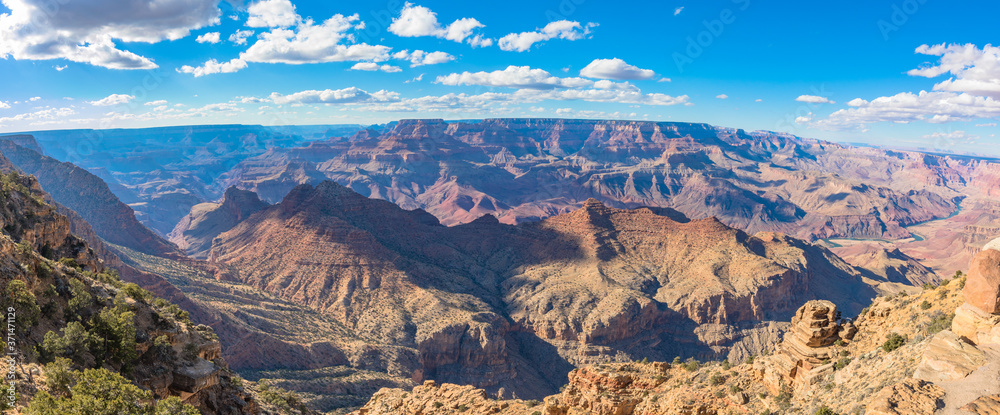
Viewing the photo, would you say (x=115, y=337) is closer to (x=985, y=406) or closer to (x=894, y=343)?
(x=985, y=406)

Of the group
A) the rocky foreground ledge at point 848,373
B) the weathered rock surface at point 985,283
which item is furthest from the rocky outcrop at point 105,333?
the weathered rock surface at point 985,283

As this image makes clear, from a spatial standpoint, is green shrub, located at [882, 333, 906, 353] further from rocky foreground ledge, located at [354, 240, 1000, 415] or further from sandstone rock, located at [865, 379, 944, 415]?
sandstone rock, located at [865, 379, 944, 415]

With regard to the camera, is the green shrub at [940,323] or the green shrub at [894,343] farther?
the green shrub at [894,343]

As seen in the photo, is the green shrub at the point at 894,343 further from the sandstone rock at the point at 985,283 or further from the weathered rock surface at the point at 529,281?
the weathered rock surface at the point at 529,281

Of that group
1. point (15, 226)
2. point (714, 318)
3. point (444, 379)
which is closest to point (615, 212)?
point (714, 318)

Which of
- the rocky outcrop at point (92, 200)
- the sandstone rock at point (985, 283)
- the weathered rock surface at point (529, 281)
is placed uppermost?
the sandstone rock at point (985, 283)

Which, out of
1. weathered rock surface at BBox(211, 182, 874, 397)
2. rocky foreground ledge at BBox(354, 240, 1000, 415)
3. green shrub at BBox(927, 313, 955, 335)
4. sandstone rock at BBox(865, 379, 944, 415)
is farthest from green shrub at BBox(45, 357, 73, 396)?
weathered rock surface at BBox(211, 182, 874, 397)

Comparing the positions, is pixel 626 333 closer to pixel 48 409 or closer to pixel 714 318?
pixel 714 318
